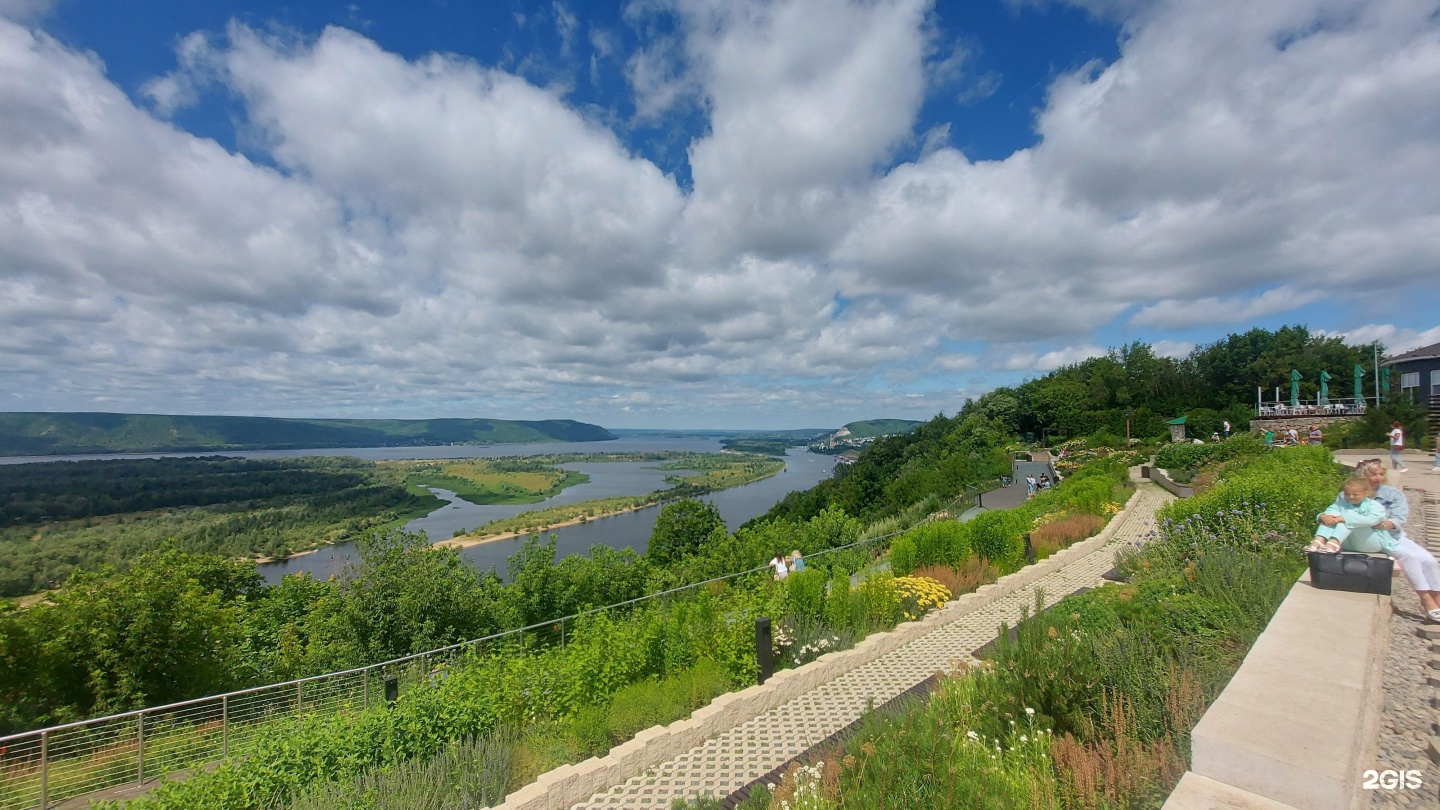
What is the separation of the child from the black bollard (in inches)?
202

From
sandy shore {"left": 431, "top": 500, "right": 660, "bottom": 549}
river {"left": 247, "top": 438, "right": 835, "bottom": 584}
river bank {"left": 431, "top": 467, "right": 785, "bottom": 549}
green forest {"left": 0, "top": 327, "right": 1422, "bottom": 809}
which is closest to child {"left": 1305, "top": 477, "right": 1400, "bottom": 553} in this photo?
green forest {"left": 0, "top": 327, "right": 1422, "bottom": 809}

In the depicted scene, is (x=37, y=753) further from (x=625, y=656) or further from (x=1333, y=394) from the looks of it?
(x=1333, y=394)

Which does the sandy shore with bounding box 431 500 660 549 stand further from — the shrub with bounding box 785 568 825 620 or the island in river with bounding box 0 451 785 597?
the shrub with bounding box 785 568 825 620

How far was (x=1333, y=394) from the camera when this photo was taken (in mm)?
39469

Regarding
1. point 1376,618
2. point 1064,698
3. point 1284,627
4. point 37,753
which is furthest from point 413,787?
point 1376,618

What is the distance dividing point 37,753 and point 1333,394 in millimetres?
59836

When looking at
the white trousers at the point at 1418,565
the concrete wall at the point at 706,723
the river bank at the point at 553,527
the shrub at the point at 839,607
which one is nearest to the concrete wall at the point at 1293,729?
the white trousers at the point at 1418,565

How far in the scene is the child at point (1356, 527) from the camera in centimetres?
519

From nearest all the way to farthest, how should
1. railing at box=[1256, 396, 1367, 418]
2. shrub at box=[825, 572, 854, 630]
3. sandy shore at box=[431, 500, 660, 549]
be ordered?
1. shrub at box=[825, 572, 854, 630]
2. railing at box=[1256, 396, 1367, 418]
3. sandy shore at box=[431, 500, 660, 549]

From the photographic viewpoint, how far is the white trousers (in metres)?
4.60

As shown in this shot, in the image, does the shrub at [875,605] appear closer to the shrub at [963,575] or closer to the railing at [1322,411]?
the shrub at [963,575]

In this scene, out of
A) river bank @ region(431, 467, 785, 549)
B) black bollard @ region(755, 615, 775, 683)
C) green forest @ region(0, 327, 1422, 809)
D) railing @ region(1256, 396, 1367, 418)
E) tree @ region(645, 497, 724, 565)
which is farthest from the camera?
river bank @ region(431, 467, 785, 549)

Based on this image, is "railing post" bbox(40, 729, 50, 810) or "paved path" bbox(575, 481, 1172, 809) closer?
"paved path" bbox(575, 481, 1172, 809)

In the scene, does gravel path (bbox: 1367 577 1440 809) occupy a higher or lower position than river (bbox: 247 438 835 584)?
higher
